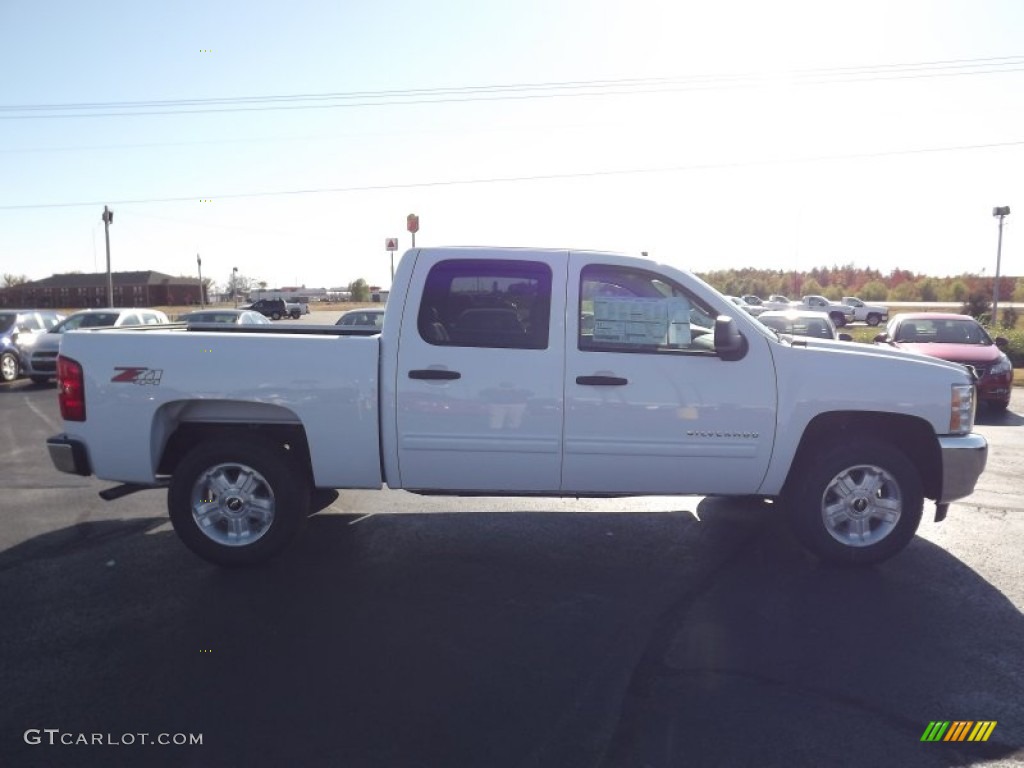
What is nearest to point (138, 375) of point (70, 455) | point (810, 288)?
point (70, 455)

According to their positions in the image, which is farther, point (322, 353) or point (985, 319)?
point (985, 319)

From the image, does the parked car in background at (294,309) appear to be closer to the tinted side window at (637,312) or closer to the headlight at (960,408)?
the tinted side window at (637,312)

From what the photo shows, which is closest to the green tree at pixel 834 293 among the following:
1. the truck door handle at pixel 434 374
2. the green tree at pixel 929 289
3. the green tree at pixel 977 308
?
the green tree at pixel 929 289

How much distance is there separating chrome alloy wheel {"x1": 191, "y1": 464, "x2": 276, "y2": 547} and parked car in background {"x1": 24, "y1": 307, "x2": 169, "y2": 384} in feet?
40.0

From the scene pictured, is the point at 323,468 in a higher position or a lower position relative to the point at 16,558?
higher

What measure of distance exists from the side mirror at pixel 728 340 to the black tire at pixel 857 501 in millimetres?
951

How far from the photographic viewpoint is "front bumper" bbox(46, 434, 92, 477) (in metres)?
5.29

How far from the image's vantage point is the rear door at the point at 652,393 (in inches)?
205

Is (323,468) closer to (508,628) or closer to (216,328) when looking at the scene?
(508,628)

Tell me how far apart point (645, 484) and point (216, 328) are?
12.9 ft

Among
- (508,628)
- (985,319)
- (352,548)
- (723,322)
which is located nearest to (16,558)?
(352,548)

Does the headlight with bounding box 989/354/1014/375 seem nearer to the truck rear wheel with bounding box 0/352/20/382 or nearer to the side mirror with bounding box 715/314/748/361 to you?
the side mirror with bounding box 715/314/748/361

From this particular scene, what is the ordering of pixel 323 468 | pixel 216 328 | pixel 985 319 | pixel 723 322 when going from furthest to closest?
pixel 985 319 < pixel 216 328 < pixel 323 468 < pixel 723 322

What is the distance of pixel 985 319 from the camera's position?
31172 millimetres
